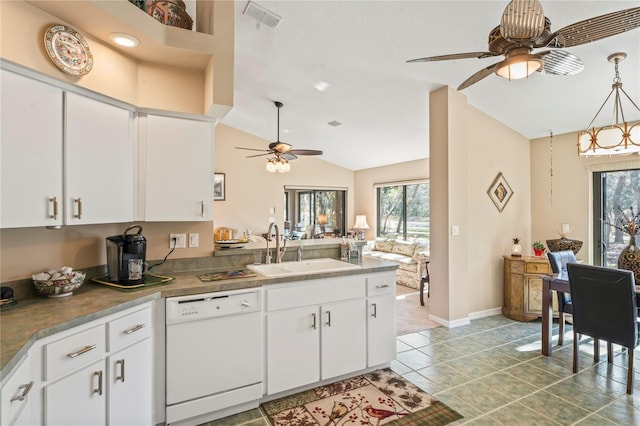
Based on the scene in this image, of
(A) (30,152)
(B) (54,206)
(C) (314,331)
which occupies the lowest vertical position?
(C) (314,331)

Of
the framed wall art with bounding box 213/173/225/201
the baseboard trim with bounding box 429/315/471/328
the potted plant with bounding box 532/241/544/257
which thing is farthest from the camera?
the framed wall art with bounding box 213/173/225/201

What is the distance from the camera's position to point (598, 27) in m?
1.65

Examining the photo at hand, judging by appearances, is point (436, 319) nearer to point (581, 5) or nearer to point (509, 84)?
point (509, 84)

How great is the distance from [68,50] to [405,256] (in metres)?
6.00

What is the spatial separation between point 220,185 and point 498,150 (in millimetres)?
5659

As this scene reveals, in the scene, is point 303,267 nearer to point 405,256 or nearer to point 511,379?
point 511,379

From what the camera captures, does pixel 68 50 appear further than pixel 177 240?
No

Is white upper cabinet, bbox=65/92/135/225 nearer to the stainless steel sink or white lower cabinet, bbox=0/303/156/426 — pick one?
white lower cabinet, bbox=0/303/156/426

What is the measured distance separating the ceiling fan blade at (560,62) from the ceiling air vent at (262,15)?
2223 mm

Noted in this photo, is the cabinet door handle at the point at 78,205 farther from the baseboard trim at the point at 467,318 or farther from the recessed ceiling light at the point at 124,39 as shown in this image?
the baseboard trim at the point at 467,318

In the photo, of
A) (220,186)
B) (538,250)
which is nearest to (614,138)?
(538,250)

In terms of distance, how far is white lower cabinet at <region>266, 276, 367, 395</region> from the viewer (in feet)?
7.45

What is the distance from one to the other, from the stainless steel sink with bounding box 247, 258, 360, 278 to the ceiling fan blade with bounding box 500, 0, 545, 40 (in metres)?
1.84

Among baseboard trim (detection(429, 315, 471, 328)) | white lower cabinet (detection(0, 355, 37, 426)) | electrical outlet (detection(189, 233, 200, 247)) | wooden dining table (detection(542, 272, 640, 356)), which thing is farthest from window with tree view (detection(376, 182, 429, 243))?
white lower cabinet (detection(0, 355, 37, 426))
